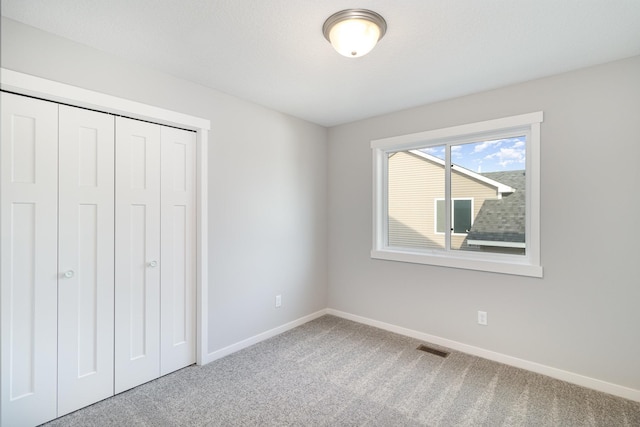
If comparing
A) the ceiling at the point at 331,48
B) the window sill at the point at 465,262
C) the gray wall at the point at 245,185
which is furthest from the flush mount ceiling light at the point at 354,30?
the window sill at the point at 465,262

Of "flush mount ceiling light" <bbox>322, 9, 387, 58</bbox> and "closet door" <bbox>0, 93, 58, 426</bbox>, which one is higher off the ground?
"flush mount ceiling light" <bbox>322, 9, 387, 58</bbox>

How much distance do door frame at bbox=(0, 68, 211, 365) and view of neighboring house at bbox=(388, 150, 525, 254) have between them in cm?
213

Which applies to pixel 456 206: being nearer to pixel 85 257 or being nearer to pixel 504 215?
pixel 504 215

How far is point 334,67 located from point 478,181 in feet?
5.88

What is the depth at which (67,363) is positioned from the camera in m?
2.03

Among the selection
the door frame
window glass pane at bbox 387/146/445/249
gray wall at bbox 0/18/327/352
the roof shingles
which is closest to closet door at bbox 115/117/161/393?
the door frame

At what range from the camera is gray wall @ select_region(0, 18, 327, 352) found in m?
2.02

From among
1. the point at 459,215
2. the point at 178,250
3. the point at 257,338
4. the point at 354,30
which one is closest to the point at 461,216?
the point at 459,215

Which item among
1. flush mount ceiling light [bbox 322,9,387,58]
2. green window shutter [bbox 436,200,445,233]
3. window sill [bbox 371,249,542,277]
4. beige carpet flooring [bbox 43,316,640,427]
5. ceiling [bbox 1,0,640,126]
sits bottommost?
beige carpet flooring [bbox 43,316,640,427]

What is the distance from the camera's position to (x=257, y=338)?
316 centimetres

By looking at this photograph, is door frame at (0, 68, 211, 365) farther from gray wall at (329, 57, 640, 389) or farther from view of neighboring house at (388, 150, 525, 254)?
gray wall at (329, 57, 640, 389)

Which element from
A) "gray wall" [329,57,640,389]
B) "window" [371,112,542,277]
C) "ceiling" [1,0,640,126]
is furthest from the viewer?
"window" [371,112,542,277]

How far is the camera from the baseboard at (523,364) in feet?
7.33

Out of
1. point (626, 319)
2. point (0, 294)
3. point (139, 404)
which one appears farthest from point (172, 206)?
point (626, 319)
